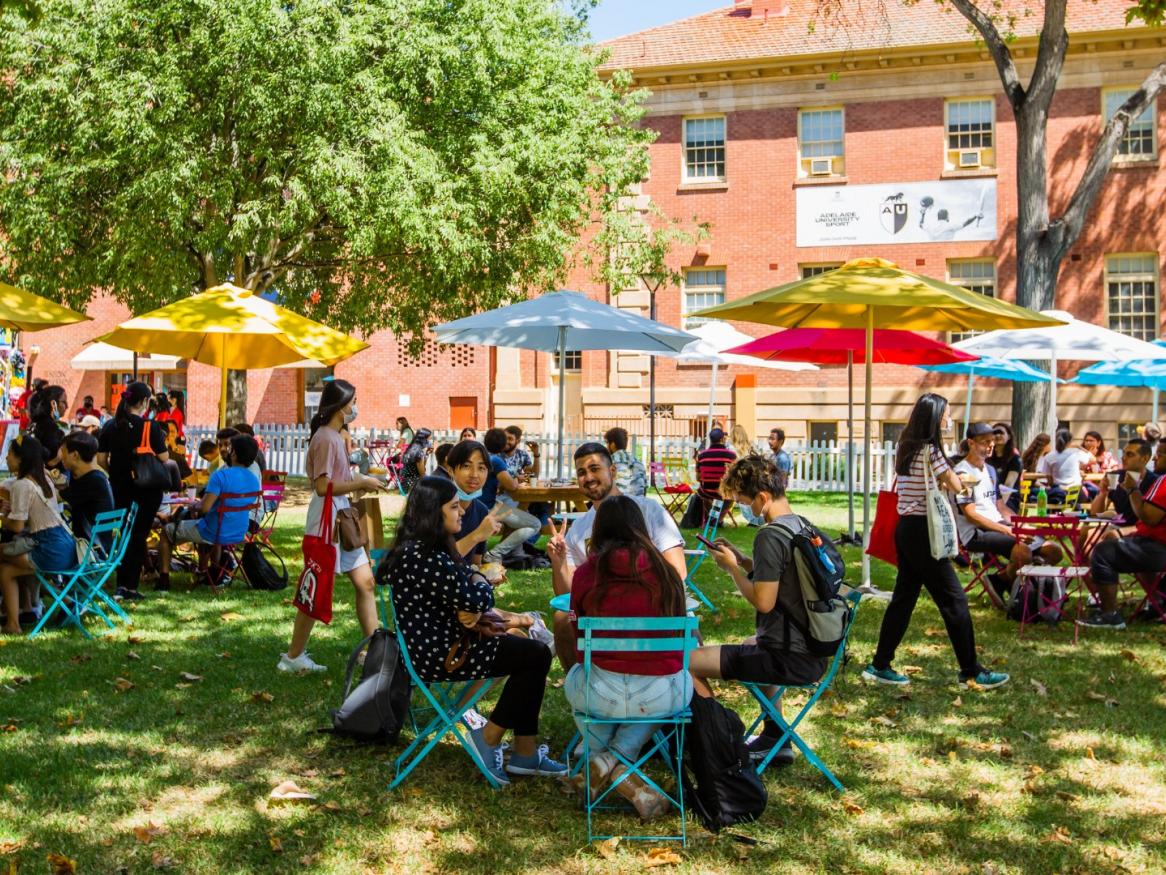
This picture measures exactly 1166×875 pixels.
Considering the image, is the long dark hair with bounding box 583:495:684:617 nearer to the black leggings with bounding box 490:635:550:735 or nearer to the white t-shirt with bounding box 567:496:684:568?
the black leggings with bounding box 490:635:550:735

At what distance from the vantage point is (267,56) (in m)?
16.8

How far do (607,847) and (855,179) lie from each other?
25764 mm

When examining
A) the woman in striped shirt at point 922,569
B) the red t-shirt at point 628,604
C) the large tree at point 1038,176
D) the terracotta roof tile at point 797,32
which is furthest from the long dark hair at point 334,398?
the terracotta roof tile at point 797,32

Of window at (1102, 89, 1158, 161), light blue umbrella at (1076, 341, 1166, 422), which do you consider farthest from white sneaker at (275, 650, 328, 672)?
window at (1102, 89, 1158, 161)

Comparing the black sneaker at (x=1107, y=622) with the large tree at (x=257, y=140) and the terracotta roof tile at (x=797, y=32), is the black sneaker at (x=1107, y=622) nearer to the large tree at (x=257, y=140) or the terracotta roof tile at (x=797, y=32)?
the large tree at (x=257, y=140)

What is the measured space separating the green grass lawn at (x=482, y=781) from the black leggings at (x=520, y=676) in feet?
1.02

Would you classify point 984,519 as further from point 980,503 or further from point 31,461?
point 31,461

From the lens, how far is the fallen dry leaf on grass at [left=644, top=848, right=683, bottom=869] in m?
4.53

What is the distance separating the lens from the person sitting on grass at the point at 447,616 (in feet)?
17.3

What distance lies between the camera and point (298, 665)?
24.1 ft

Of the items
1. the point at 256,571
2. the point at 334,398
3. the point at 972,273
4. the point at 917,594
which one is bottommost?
the point at 256,571

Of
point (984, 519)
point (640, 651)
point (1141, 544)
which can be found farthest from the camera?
point (984, 519)

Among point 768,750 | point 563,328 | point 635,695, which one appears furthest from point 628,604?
point 563,328

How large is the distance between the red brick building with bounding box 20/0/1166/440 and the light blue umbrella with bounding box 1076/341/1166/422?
752cm
